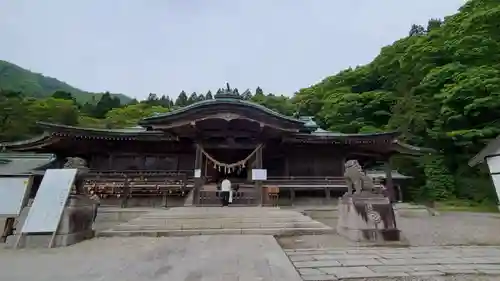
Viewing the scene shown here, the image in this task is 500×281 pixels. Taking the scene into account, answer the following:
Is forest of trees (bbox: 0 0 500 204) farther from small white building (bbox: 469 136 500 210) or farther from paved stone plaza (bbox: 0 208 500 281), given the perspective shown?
paved stone plaza (bbox: 0 208 500 281)

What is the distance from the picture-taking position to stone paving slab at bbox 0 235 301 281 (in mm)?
3734

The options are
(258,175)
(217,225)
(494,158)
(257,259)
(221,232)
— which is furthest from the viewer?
(494,158)

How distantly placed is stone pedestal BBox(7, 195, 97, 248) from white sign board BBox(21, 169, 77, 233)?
0.36 feet

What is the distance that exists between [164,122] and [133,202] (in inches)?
159

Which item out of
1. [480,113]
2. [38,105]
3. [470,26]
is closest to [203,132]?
[480,113]

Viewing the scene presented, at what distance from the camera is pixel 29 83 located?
273 feet

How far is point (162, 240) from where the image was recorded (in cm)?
654

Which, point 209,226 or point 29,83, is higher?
point 29,83

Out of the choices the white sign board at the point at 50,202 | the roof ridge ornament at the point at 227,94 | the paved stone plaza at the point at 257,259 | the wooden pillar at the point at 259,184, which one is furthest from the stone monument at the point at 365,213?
the roof ridge ornament at the point at 227,94

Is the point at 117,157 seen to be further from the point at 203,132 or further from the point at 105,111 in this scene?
the point at 105,111

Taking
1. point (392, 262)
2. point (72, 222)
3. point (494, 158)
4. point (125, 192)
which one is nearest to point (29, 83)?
point (125, 192)

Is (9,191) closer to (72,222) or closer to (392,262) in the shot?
(72,222)

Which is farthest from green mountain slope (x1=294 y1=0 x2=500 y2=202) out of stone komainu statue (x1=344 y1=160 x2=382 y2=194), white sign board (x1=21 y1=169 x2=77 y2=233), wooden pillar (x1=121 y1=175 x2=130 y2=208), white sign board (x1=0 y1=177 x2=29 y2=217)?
white sign board (x1=0 y1=177 x2=29 y2=217)

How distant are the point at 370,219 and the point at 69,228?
6.49m
